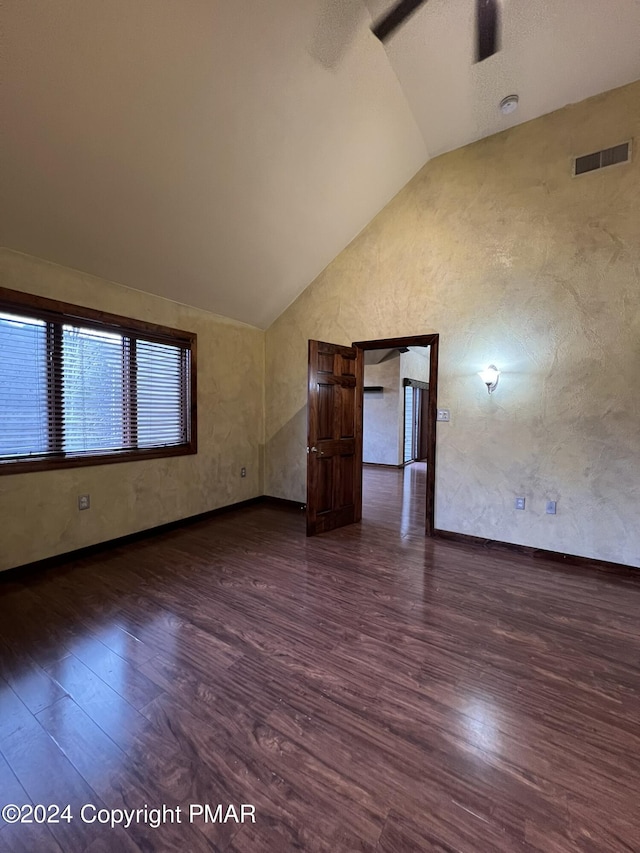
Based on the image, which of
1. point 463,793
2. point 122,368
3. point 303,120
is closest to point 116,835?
point 463,793

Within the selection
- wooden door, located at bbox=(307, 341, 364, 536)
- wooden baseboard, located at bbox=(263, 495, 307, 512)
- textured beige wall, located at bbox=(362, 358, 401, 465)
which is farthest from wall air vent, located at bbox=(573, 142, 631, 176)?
textured beige wall, located at bbox=(362, 358, 401, 465)

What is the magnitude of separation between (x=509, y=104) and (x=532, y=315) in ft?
6.33

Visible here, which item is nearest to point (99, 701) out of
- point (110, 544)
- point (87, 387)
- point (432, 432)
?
point (110, 544)

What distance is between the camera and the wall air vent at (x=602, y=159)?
3.08 metres

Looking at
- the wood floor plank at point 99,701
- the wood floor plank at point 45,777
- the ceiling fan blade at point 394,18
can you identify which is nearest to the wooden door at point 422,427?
the ceiling fan blade at point 394,18

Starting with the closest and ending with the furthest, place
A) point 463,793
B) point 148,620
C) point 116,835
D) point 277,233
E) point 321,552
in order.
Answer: point 116,835 → point 463,793 → point 148,620 → point 321,552 → point 277,233

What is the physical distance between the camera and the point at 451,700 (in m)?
1.75

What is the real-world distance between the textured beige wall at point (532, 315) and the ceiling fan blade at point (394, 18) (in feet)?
4.67

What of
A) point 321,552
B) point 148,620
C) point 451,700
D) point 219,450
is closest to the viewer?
point 451,700

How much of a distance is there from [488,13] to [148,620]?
16.4 ft

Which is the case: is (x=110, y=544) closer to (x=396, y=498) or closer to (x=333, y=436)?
(x=333, y=436)

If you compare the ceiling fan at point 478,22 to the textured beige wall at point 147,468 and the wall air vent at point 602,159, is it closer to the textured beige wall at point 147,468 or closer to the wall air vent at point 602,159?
the wall air vent at point 602,159

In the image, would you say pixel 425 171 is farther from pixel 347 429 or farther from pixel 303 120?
pixel 347 429

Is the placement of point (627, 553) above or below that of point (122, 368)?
below
